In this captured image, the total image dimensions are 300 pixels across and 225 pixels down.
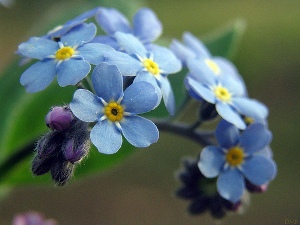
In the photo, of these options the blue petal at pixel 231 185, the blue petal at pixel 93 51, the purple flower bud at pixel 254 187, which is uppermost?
the blue petal at pixel 93 51

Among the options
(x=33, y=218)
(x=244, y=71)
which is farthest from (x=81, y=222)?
(x=33, y=218)

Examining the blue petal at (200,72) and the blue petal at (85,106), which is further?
the blue petal at (200,72)

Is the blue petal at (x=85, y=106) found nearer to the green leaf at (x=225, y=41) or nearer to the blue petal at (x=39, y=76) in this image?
the blue petal at (x=39, y=76)

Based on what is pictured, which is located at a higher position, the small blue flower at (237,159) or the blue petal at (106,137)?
the blue petal at (106,137)

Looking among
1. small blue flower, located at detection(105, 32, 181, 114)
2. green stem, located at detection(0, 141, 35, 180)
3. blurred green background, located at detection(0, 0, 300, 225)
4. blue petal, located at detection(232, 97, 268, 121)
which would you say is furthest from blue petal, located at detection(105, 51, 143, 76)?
blurred green background, located at detection(0, 0, 300, 225)

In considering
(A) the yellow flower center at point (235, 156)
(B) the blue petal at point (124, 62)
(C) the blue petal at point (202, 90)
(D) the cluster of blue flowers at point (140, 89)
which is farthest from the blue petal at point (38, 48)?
(A) the yellow flower center at point (235, 156)

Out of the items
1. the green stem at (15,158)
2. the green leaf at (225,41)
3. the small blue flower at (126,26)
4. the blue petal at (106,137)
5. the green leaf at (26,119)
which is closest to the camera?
the blue petal at (106,137)
